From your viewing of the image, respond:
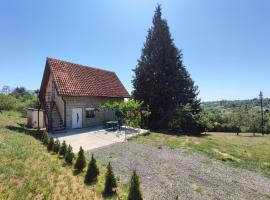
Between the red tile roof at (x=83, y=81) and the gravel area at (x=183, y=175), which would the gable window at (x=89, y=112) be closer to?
the red tile roof at (x=83, y=81)

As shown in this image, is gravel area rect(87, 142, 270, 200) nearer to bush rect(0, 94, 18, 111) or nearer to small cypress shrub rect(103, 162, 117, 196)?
small cypress shrub rect(103, 162, 117, 196)

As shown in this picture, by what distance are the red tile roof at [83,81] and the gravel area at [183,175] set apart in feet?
31.0

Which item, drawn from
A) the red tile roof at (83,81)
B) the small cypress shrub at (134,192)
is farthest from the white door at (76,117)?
the small cypress shrub at (134,192)

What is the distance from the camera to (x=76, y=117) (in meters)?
19.2

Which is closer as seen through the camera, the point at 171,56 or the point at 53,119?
the point at 53,119

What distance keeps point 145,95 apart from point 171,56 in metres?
6.94

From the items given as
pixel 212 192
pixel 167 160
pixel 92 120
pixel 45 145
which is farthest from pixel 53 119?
pixel 212 192

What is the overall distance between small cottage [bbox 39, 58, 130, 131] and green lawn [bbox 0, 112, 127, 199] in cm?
880

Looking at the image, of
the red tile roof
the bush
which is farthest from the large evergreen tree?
the bush

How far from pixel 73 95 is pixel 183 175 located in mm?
13677

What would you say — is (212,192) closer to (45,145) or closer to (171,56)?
(45,145)

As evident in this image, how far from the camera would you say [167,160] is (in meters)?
9.77

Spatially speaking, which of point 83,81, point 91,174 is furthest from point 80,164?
point 83,81

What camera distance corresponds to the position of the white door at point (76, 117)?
18938 mm
